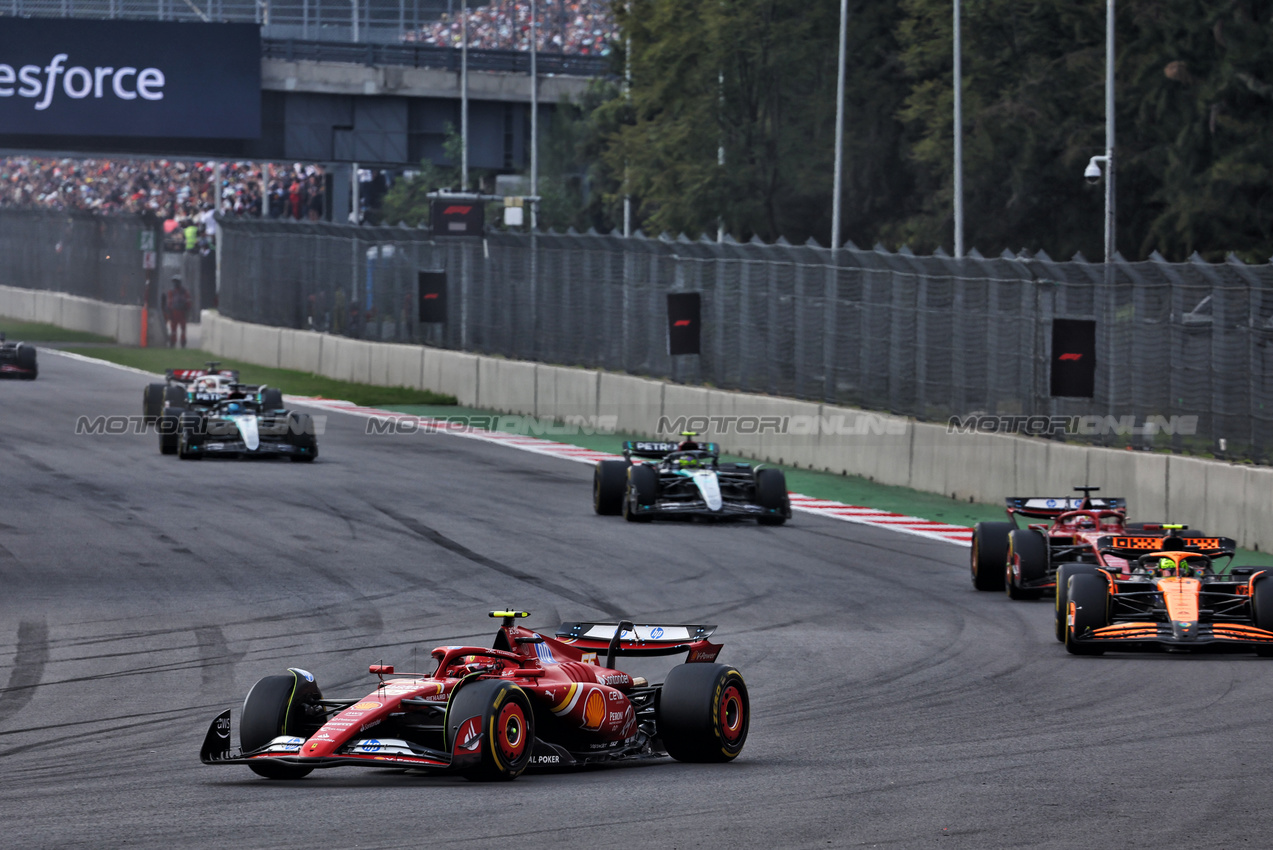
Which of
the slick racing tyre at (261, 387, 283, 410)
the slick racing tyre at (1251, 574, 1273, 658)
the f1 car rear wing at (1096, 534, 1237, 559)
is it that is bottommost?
the slick racing tyre at (1251, 574, 1273, 658)

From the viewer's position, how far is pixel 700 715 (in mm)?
9086

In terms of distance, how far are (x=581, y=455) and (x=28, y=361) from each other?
14299 millimetres

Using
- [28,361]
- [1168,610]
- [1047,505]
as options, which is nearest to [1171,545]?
[1168,610]

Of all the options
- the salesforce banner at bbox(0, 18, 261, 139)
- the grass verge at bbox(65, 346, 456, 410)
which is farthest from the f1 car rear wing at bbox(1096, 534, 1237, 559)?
the salesforce banner at bbox(0, 18, 261, 139)

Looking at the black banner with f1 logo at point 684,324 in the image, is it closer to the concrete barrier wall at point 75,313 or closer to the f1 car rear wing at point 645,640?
the f1 car rear wing at point 645,640

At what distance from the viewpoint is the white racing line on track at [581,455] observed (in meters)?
20.4

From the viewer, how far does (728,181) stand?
193ft

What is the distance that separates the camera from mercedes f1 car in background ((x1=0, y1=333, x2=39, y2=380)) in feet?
122

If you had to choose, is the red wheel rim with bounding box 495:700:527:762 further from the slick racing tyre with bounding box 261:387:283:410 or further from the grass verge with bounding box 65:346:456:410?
the grass verge with bounding box 65:346:456:410

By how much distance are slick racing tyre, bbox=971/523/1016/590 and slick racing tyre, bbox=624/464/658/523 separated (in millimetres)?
4666

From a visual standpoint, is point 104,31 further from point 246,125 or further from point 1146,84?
point 1146,84

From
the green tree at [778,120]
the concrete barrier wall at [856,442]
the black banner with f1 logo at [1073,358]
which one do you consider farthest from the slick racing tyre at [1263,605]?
the green tree at [778,120]

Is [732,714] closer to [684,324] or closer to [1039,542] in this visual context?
[1039,542]

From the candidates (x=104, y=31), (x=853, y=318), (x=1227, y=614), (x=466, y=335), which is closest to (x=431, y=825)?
(x=1227, y=614)
